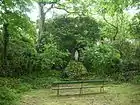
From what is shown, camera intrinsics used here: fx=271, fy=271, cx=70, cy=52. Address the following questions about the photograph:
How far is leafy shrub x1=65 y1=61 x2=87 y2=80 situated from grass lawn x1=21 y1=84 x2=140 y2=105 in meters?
3.11

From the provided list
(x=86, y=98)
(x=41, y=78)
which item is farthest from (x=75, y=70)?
(x=86, y=98)

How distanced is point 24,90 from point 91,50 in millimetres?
7131

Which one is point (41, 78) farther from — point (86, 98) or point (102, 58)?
point (86, 98)

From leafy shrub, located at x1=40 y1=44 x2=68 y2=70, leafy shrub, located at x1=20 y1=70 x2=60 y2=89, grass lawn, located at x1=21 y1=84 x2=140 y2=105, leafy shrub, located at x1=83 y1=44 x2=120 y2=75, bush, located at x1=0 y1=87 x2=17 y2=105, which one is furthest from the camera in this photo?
leafy shrub, located at x1=83 y1=44 x2=120 y2=75

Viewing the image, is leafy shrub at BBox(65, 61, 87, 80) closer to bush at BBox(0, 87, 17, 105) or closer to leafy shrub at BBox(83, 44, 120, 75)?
leafy shrub at BBox(83, 44, 120, 75)

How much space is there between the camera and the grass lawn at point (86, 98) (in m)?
11.9

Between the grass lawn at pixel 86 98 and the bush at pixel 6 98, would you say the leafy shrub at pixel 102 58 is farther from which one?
the bush at pixel 6 98

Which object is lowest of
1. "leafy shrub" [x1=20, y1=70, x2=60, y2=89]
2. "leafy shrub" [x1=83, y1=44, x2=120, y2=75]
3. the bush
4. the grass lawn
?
the grass lawn

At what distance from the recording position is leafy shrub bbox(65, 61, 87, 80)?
721 inches

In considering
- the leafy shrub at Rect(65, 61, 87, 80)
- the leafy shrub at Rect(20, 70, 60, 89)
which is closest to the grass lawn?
the leafy shrub at Rect(20, 70, 60, 89)

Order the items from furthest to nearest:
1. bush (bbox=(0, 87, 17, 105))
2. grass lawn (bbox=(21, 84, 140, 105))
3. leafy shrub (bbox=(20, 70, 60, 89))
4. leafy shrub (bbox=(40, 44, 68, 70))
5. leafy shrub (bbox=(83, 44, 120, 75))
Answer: leafy shrub (bbox=(83, 44, 120, 75)) < leafy shrub (bbox=(40, 44, 68, 70)) < leafy shrub (bbox=(20, 70, 60, 89)) < grass lawn (bbox=(21, 84, 140, 105)) < bush (bbox=(0, 87, 17, 105))

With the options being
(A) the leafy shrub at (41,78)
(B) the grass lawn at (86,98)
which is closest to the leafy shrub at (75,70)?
(A) the leafy shrub at (41,78)

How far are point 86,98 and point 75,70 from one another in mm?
5797

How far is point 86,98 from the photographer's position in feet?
42.3
